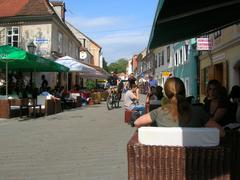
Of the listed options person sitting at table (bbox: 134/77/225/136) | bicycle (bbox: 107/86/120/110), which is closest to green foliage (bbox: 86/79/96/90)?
bicycle (bbox: 107/86/120/110)

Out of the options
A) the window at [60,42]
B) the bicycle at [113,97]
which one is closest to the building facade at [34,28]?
the window at [60,42]

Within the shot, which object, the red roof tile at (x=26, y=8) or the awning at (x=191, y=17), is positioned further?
the red roof tile at (x=26, y=8)

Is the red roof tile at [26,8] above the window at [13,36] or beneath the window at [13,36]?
above

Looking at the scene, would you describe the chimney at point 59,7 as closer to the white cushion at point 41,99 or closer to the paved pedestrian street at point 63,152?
the white cushion at point 41,99

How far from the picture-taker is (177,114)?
5.06m

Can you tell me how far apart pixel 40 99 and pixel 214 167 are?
17409 millimetres

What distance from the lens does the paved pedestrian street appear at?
773 cm

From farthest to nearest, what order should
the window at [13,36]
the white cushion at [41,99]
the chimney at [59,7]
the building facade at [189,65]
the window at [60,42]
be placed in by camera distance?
the chimney at [59,7] < the window at [60,42] < the window at [13,36] < the building facade at [189,65] < the white cushion at [41,99]

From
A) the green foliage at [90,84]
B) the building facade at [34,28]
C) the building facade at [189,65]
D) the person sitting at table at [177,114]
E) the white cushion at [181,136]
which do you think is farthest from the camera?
the green foliage at [90,84]

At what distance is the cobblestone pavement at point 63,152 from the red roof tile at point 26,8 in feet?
74.0

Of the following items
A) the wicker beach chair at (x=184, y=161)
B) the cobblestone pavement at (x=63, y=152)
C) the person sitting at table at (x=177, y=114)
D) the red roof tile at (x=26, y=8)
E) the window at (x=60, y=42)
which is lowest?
the cobblestone pavement at (x=63, y=152)

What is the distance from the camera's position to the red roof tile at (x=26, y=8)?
37.3 m

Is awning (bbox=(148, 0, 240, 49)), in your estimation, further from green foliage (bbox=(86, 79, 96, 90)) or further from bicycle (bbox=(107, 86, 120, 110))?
green foliage (bbox=(86, 79, 96, 90))

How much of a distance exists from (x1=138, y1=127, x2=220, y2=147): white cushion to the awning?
58.8 inches
